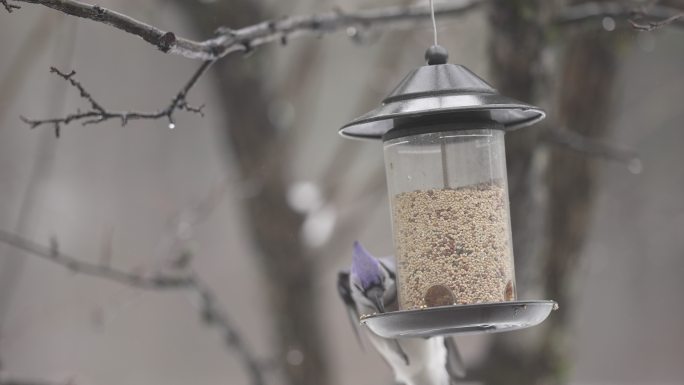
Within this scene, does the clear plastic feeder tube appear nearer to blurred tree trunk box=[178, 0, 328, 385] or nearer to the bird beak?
the bird beak

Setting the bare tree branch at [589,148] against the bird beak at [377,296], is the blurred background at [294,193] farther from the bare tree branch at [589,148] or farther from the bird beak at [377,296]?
the bird beak at [377,296]

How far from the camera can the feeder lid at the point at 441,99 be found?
91.2 inches

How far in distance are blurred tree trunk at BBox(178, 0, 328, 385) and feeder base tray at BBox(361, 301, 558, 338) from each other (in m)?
3.77

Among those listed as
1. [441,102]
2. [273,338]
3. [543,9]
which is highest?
[543,9]

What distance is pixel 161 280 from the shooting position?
12.8 ft

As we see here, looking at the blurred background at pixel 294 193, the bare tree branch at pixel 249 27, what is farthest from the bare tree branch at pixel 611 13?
the bare tree branch at pixel 249 27

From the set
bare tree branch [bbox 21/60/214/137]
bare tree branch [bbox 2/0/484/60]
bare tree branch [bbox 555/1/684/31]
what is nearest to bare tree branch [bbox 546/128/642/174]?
bare tree branch [bbox 555/1/684/31]

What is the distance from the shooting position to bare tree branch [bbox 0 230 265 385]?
11.1 feet

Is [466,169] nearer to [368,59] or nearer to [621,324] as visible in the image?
[368,59]

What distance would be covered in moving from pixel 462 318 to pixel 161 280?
192 centimetres

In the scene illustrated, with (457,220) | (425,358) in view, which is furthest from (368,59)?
(457,220)

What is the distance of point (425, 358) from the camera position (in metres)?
3.26

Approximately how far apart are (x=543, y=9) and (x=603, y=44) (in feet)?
4.26

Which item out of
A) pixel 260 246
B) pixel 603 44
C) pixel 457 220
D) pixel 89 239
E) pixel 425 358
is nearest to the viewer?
pixel 457 220
